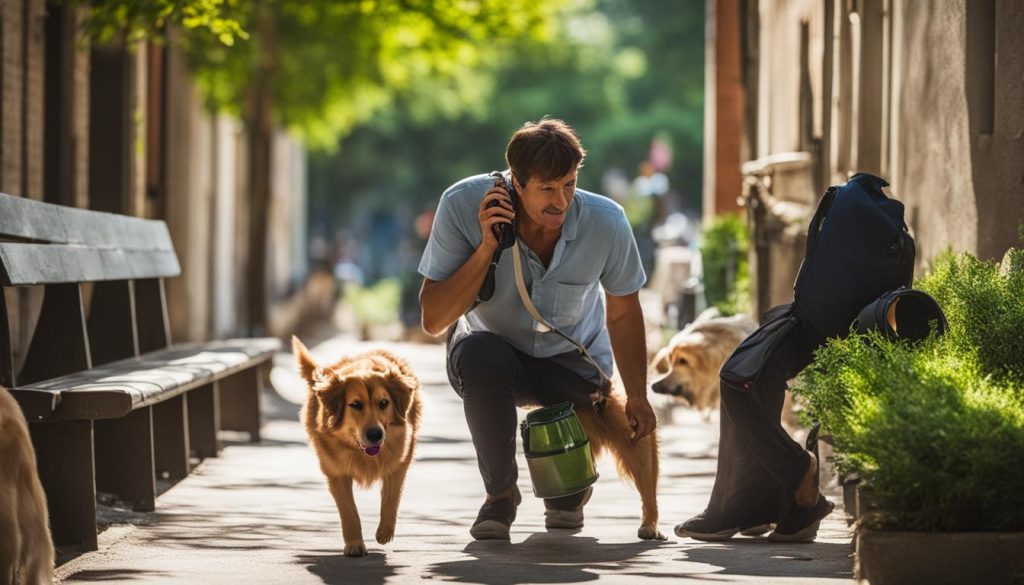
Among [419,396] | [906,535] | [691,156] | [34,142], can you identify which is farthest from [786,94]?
[691,156]

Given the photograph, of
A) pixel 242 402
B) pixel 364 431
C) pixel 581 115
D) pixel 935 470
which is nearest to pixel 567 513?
pixel 364 431

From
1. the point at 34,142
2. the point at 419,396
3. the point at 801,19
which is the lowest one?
the point at 419,396

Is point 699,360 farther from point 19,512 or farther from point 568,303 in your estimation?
point 19,512

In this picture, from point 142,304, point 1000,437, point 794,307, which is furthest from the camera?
point 142,304

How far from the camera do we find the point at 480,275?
674 cm

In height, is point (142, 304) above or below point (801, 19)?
below

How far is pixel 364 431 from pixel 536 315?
81 cm

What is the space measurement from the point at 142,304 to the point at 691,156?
156ft

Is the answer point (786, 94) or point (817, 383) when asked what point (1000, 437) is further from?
point (786, 94)

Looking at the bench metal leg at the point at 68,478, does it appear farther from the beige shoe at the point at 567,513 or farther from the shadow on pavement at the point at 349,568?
the beige shoe at the point at 567,513

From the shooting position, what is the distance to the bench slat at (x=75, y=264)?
7.07m

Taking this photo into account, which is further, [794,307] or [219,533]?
[219,533]

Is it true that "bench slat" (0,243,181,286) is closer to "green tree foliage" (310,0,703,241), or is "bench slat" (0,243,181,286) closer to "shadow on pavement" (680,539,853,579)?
"shadow on pavement" (680,539,853,579)

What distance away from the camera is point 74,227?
28.3ft
